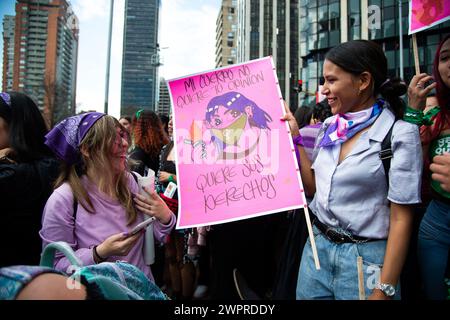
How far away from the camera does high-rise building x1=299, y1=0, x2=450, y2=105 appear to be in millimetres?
26000

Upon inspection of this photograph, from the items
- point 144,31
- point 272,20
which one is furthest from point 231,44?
point 144,31

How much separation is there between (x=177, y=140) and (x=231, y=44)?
333ft

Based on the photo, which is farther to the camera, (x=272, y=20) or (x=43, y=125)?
(x=272, y=20)

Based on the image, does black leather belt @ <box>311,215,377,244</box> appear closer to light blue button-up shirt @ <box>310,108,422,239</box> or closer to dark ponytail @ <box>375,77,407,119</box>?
light blue button-up shirt @ <box>310,108,422,239</box>

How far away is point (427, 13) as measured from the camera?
6.64 ft

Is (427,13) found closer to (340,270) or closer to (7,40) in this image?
(340,270)

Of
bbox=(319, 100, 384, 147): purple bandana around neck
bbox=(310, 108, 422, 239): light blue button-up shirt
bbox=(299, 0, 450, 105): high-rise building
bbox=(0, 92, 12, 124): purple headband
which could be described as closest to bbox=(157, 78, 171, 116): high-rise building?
bbox=(0, 92, 12, 124): purple headband

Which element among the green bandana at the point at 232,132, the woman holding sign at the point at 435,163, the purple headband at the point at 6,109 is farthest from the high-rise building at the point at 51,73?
the woman holding sign at the point at 435,163

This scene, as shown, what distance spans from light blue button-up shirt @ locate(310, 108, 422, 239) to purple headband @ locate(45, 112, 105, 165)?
4.34 ft
